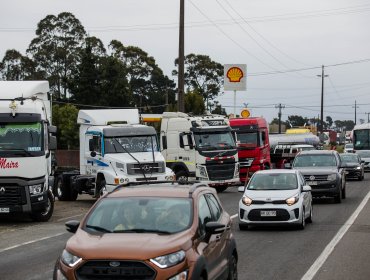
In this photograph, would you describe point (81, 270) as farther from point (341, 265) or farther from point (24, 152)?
point (24, 152)

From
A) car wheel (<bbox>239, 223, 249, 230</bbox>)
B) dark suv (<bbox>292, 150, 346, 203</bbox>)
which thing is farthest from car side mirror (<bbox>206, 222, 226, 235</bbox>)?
dark suv (<bbox>292, 150, 346, 203</bbox>)

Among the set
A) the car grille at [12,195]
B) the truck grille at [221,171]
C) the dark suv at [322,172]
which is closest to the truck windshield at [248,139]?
the truck grille at [221,171]

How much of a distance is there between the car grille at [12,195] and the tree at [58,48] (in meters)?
62.3

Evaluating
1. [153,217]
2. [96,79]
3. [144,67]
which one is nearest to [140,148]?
[153,217]

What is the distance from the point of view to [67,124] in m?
67.8

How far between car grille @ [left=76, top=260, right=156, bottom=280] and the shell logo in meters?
51.7

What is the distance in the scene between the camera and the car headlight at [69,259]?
7562 millimetres

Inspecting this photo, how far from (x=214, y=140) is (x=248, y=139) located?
5.54 meters

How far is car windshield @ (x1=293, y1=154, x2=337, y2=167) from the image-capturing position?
27516mm

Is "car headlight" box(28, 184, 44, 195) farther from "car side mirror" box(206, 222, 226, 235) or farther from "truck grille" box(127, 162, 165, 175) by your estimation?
"car side mirror" box(206, 222, 226, 235)

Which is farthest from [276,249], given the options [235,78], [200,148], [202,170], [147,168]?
[235,78]

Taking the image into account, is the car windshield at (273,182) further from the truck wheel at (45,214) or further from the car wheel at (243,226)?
the truck wheel at (45,214)

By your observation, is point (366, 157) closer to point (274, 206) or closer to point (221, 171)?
point (221, 171)

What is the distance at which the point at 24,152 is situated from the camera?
67.5 ft
